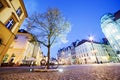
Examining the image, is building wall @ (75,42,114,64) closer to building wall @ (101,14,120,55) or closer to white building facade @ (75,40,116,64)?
white building facade @ (75,40,116,64)

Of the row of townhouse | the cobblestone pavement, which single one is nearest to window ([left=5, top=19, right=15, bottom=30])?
the cobblestone pavement

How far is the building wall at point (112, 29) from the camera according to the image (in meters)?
51.9

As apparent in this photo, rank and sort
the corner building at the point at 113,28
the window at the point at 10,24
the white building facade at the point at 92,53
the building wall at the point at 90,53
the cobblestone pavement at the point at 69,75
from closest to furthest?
the cobblestone pavement at the point at 69,75 → the window at the point at 10,24 → the corner building at the point at 113,28 → the building wall at the point at 90,53 → the white building facade at the point at 92,53

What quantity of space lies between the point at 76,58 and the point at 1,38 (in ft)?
210

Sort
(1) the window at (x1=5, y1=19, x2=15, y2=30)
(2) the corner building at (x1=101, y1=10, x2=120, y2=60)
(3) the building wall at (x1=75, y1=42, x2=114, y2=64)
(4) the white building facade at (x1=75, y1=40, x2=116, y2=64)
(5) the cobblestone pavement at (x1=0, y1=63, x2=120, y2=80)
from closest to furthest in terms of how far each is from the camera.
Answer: (5) the cobblestone pavement at (x1=0, y1=63, x2=120, y2=80) < (1) the window at (x1=5, y1=19, x2=15, y2=30) < (2) the corner building at (x1=101, y1=10, x2=120, y2=60) < (3) the building wall at (x1=75, y1=42, x2=114, y2=64) < (4) the white building facade at (x1=75, y1=40, x2=116, y2=64)

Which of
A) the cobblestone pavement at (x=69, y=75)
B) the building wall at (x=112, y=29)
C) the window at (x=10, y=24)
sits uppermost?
the building wall at (x=112, y=29)

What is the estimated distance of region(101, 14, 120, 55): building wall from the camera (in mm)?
51900

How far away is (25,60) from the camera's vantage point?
30.0 metres

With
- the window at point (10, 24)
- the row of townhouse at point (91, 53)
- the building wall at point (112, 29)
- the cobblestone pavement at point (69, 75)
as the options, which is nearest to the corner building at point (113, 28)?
the building wall at point (112, 29)

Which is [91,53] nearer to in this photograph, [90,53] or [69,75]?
[90,53]

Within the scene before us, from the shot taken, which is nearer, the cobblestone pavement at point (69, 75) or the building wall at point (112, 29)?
the cobblestone pavement at point (69, 75)

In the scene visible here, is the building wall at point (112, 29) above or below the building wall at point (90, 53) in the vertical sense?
above

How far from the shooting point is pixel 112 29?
2160 inches

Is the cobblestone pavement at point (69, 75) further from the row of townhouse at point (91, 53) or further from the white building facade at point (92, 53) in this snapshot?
the white building facade at point (92, 53)
